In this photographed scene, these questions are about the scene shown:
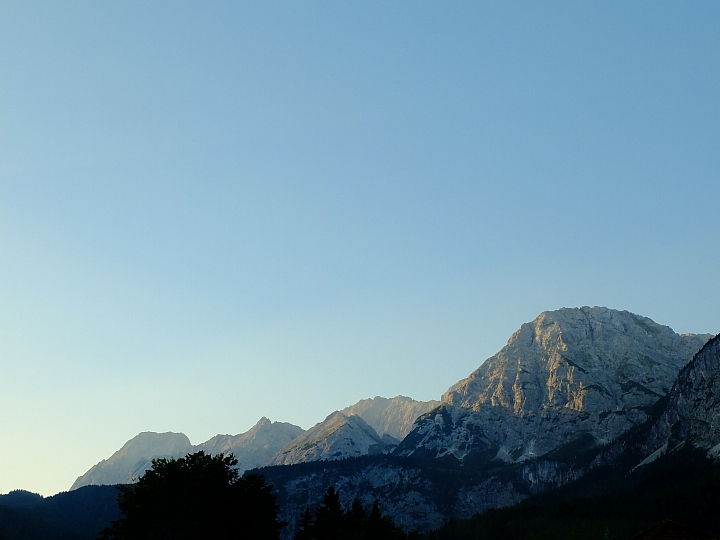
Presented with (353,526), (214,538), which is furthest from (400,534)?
(214,538)

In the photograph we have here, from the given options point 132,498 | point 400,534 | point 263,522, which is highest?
point 132,498

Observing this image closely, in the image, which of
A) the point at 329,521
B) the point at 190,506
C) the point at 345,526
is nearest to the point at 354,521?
the point at 345,526

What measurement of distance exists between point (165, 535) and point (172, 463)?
1053 cm

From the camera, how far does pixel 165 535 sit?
95000 millimetres

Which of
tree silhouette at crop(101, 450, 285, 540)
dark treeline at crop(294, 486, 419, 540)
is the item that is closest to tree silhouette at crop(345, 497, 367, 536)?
dark treeline at crop(294, 486, 419, 540)

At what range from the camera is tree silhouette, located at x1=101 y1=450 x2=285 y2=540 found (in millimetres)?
94250

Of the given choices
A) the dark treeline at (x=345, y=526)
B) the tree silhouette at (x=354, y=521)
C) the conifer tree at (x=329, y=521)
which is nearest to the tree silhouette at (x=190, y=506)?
the dark treeline at (x=345, y=526)

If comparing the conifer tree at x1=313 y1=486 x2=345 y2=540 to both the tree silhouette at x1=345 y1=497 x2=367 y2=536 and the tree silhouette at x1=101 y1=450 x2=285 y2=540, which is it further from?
the tree silhouette at x1=101 y1=450 x2=285 y2=540

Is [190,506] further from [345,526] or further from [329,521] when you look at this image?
[345,526]

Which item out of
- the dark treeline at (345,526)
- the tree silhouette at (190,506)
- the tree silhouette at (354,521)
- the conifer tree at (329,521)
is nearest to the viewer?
the tree silhouette at (190,506)

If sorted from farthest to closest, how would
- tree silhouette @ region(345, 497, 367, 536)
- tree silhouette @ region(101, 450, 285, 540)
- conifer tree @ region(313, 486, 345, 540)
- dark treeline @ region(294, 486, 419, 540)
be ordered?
1. tree silhouette @ region(345, 497, 367, 536)
2. conifer tree @ region(313, 486, 345, 540)
3. dark treeline @ region(294, 486, 419, 540)
4. tree silhouette @ region(101, 450, 285, 540)

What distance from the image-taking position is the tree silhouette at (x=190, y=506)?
309 feet

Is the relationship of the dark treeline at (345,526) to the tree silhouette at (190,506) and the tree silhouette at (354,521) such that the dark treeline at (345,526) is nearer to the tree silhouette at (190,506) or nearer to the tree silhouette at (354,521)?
the tree silhouette at (354,521)

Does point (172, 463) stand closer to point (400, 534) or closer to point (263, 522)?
point (263, 522)
